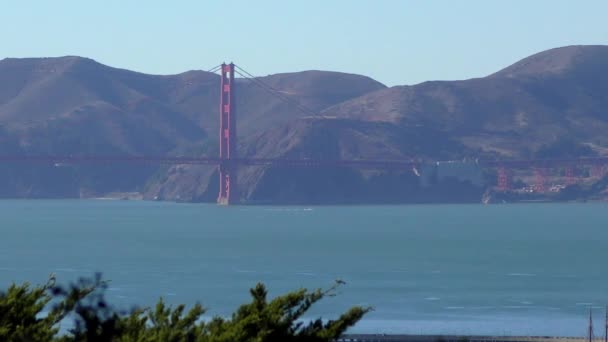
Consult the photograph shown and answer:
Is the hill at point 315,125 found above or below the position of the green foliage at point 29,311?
above

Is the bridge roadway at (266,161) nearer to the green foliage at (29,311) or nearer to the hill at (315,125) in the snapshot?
the hill at (315,125)

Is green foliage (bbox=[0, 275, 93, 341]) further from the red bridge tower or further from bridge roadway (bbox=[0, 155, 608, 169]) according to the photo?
the red bridge tower

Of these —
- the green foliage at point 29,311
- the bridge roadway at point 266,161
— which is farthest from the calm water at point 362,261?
the green foliage at point 29,311

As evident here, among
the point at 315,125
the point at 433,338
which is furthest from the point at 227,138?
the point at 433,338

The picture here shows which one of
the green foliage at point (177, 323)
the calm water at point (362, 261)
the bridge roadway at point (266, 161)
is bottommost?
the calm water at point (362, 261)

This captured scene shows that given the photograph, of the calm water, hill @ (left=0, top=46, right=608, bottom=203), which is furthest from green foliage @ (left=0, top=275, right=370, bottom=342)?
hill @ (left=0, top=46, right=608, bottom=203)

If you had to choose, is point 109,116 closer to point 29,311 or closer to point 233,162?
point 233,162
